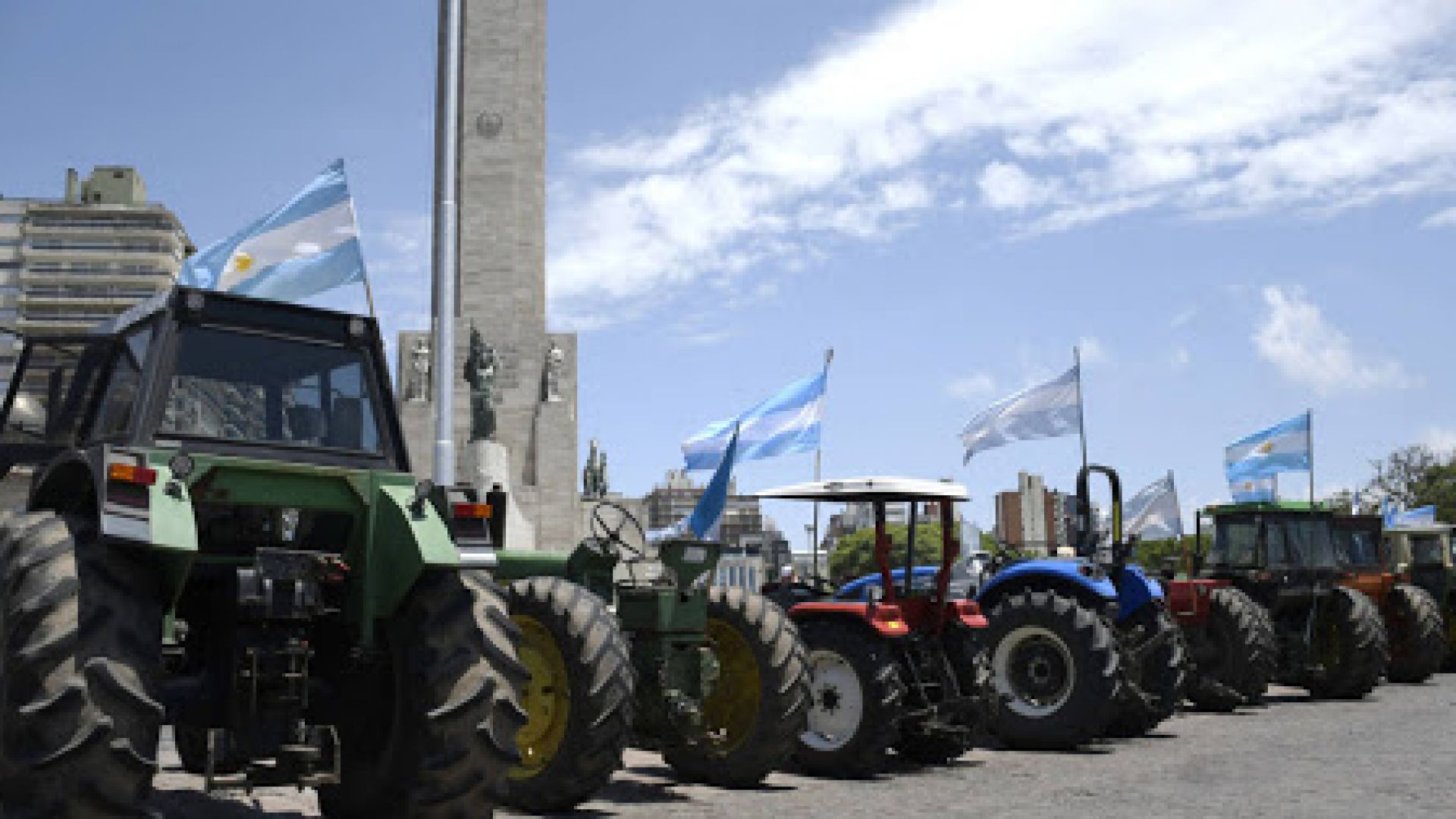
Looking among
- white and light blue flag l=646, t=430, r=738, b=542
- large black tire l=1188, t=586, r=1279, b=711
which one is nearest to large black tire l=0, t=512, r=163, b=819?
white and light blue flag l=646, t=430, r=738, b=542

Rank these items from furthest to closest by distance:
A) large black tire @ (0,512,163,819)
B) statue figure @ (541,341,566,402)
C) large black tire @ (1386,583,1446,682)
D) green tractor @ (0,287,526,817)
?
statue figure @ (541,341,566,402) < large black tire @ (1386,583,1446,682) < green tractor @ (0,287,526,817) < large black tire @ (0,512,163,819)

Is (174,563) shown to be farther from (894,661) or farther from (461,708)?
(894,661)

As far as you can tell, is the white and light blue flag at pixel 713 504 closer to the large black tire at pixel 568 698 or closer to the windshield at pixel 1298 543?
the large black tire at pixel 568 698

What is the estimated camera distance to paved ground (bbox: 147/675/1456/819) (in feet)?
24.9

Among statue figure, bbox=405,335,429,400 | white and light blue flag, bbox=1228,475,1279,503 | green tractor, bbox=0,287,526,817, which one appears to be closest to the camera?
green tractor, bbox=0,287,526,817

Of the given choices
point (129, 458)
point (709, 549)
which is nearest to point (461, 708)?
point (129, 458)

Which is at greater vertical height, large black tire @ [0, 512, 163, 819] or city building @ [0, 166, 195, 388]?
city building @ [0, 166, 195, 388]

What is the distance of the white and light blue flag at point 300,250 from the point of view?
11.8 meters

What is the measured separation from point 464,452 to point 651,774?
31.2 meters

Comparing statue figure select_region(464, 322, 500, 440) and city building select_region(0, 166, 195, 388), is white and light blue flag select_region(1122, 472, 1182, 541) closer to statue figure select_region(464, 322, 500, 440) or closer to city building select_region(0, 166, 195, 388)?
statue figure select_region(464, 322, 500, 440)

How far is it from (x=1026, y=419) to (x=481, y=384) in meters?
26.0

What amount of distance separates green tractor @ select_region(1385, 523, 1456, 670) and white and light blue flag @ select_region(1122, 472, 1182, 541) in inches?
139

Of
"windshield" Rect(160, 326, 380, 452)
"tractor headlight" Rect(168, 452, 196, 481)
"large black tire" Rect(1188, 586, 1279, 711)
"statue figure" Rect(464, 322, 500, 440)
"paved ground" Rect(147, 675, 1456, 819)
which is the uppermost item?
"statue figure" Rect(464, 322, 500, 440)

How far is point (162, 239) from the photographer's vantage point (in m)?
91.7
